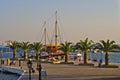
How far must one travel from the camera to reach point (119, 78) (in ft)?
113

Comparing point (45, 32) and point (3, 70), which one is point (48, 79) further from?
point (45, 32)

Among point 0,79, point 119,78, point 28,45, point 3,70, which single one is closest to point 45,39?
point 28,45

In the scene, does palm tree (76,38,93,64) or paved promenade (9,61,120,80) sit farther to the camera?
palm tree (76,38,93,64)

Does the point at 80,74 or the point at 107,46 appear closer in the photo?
the point at 80,74

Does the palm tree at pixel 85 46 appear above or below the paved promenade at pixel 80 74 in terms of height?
above

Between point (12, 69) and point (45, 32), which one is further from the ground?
point (45, 32)

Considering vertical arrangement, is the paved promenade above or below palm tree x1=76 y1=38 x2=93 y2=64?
below

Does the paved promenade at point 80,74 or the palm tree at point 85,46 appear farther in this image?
the palm tree at point 85,46

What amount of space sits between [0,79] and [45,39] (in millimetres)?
67464

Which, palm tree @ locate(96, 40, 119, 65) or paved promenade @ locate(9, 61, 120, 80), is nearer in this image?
paved promenade @ locate(9, 61, 120, 80)

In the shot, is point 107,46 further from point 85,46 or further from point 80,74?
point 80,74

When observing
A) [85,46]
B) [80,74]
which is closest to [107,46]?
[85,46]

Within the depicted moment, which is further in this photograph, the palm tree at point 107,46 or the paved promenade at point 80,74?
the palm tree at point 107,46

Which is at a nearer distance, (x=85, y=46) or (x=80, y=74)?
(x=80, y=74)
